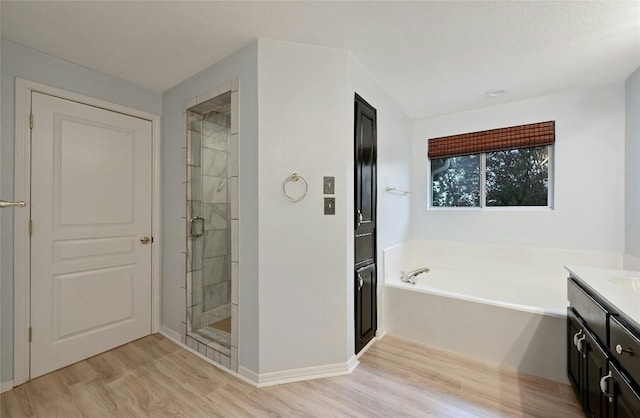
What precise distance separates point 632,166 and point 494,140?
105 centimetres

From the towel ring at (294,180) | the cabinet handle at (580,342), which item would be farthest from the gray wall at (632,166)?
the towel ring at (294,180)

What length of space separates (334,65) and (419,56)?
64 cm

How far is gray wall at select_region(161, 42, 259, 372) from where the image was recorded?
1873 mm

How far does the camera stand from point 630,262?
2.26m

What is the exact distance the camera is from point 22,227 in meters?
1.88

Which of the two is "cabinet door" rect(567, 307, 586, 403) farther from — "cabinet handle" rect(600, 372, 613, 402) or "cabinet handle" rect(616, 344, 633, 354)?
"cabinet handle" rect(616, 344, 633, 354)

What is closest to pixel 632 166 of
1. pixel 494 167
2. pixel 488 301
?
pixel 494 167

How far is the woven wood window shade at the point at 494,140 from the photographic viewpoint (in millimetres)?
2693

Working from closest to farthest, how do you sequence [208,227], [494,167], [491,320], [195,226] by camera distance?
[491,320] → [195,226] → [208,227] → [494,167]

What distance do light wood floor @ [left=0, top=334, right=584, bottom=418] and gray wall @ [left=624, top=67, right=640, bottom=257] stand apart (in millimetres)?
1388

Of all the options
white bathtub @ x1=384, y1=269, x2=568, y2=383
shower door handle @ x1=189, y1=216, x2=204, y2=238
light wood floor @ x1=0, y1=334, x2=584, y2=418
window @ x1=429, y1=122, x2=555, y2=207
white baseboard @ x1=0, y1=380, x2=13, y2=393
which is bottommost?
light wood floor @ x1=0, y1=334, x2=584, y2=418

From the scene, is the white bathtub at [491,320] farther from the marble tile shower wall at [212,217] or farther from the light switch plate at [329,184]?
the marble tile shower wall at [212,217]

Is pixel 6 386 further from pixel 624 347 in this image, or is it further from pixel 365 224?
pixel 624 347

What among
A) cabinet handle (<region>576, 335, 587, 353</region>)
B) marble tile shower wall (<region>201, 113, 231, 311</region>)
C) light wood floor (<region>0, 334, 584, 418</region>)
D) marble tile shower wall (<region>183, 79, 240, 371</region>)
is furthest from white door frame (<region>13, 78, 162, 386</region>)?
cabinet handle (<region>576, 335, 587, 353</region>)
